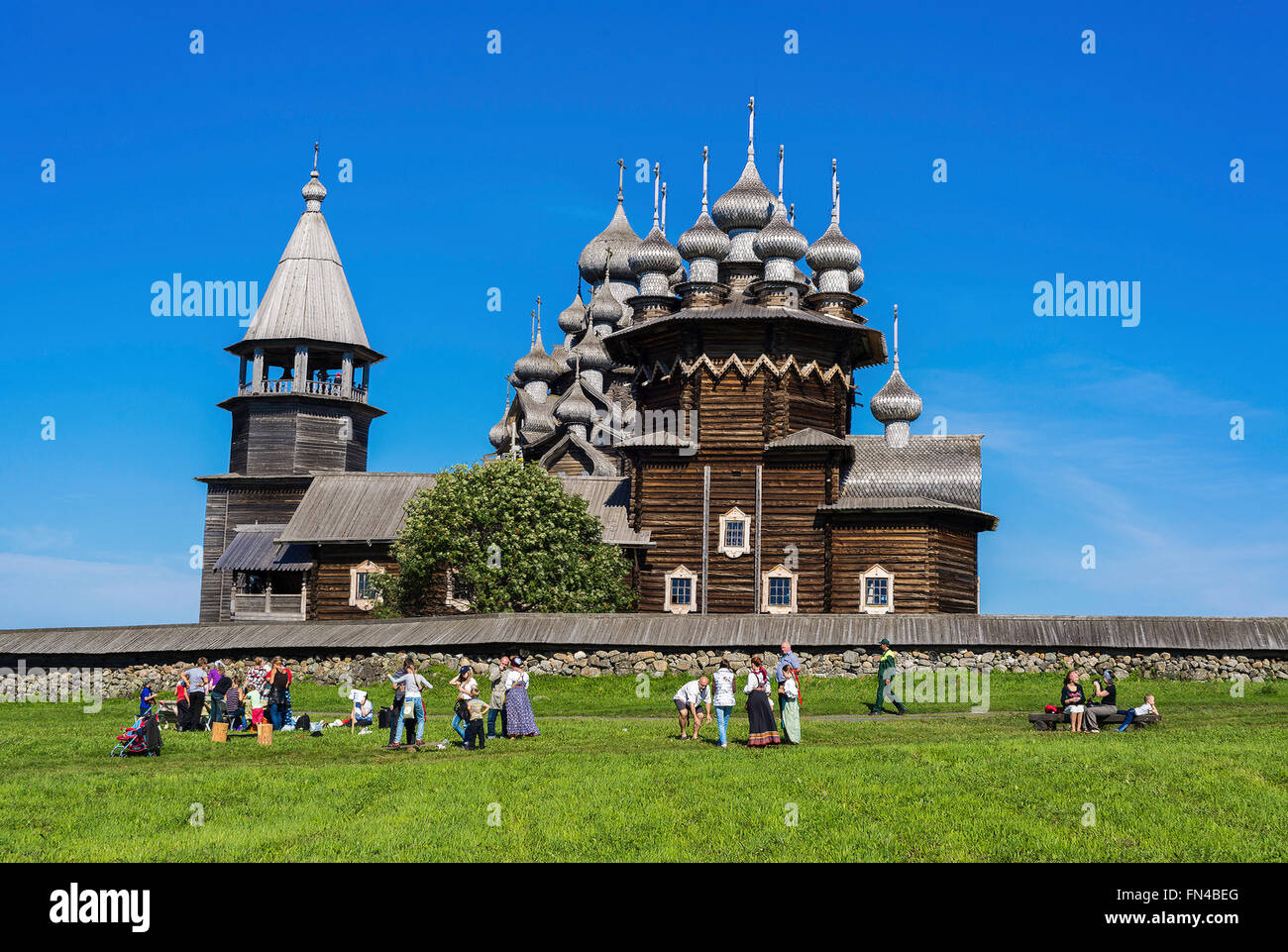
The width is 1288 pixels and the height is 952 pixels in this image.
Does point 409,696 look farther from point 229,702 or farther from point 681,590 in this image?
point 681,590

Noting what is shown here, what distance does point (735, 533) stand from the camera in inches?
1702

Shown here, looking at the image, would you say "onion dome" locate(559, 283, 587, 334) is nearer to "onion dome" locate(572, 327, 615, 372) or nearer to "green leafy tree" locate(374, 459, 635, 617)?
"onion dome" locate(572, 327, 615, 372)

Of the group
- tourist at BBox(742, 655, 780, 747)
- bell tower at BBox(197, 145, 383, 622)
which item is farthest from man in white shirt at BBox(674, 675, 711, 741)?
bell tower at BBox(197, 145, 383, 622)

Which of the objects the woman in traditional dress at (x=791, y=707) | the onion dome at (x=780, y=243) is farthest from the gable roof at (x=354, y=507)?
the woman in traditional dress at (x=791, y=707)

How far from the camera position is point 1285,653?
30.5 meters

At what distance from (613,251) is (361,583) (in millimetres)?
27396

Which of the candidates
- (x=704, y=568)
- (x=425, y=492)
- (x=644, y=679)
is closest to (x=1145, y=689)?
(x=644, y=679)

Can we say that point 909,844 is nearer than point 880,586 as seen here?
Yes

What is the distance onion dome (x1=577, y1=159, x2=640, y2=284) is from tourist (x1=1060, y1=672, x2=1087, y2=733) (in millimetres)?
50411

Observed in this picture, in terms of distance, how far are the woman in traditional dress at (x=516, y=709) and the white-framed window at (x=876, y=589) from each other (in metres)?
22.2

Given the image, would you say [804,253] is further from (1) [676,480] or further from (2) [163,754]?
(2) [163,754]

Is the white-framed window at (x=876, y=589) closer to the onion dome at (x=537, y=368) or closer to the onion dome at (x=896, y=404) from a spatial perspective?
the onion dome at (x=896, y=404)

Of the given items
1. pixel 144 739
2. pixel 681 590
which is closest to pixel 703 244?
pixel 681 590

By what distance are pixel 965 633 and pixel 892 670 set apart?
25.7 ft
